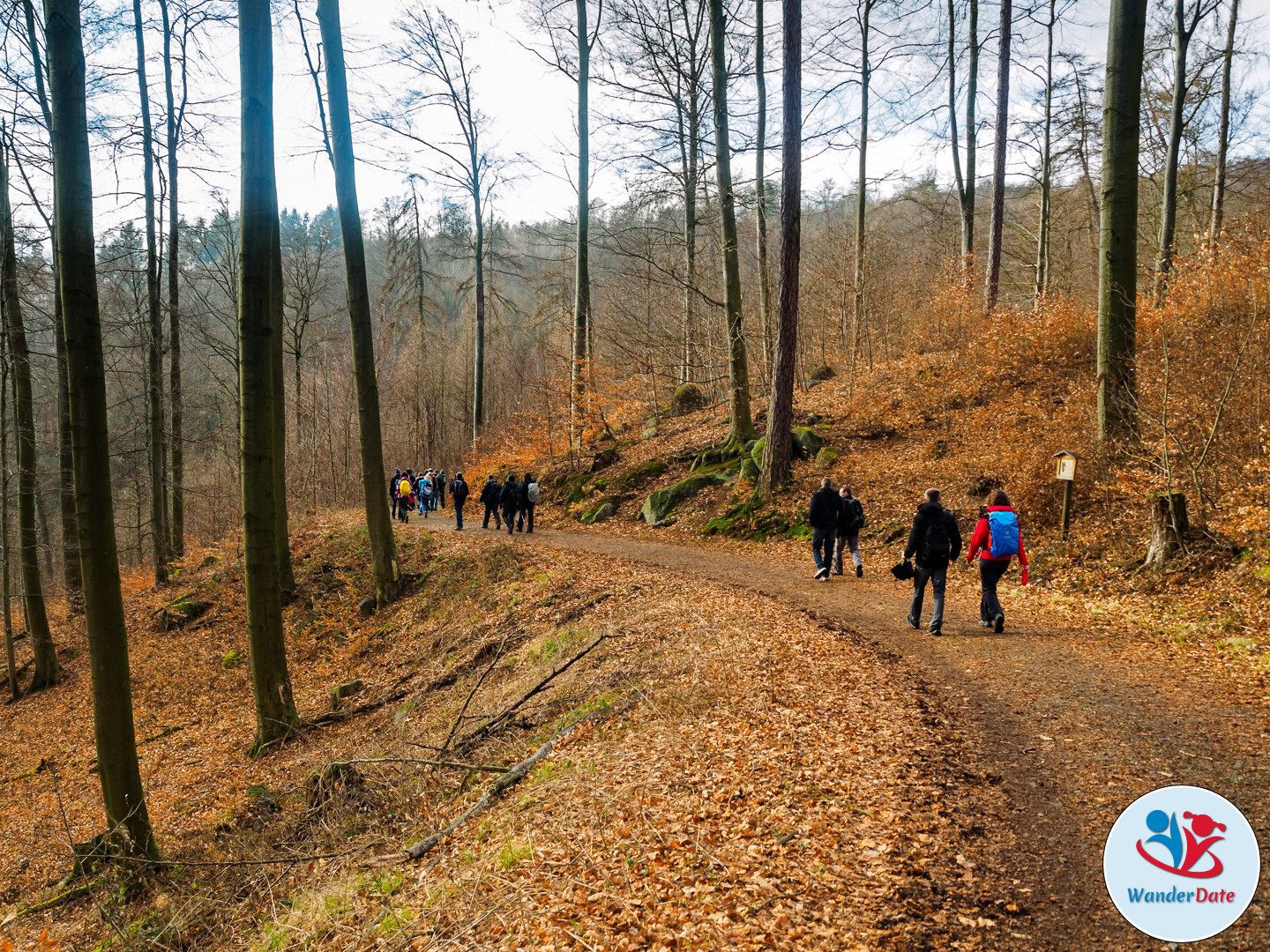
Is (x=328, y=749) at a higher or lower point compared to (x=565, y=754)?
lower

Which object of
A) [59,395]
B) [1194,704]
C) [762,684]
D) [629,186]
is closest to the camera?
[1194,704]

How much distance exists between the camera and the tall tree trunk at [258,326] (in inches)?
321

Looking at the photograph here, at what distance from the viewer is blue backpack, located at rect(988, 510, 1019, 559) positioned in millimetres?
8141

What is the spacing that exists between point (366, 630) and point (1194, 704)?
12822mm

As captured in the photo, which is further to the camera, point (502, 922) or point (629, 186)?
point (629, 186)

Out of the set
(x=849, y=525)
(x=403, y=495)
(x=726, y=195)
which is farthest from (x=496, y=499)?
(x=849, y=525)

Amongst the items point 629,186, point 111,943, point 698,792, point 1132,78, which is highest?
point 629,186

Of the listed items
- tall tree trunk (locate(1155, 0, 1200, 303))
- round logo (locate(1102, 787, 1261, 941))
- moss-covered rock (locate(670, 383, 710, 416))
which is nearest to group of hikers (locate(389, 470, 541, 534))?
moss-covered rock (locate(670, 383, 710, 416))

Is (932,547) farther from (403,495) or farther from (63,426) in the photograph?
(403,495)

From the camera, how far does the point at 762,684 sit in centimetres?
645

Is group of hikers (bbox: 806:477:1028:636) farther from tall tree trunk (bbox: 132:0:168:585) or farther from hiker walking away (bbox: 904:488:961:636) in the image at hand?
tall tree trunk (bbox: 132:0:168:585)

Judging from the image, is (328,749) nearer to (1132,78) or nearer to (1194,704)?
(1194,704)

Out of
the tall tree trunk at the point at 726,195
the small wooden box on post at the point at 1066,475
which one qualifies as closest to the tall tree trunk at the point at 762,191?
the tall tree trunk at the point at 726,195

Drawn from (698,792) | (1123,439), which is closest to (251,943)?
(698,792)
